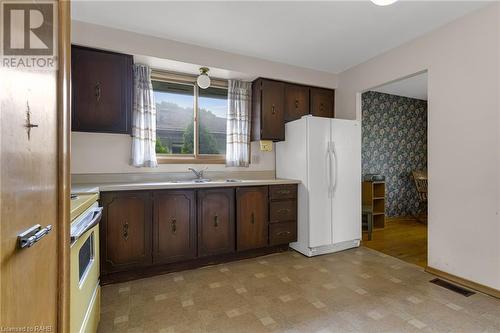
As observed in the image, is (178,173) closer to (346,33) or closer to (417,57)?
(346,33)

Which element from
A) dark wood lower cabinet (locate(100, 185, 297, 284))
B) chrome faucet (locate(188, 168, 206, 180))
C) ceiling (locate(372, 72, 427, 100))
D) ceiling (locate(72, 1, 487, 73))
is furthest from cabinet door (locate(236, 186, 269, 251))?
ceiling (locate(372, 72, 427, 100))

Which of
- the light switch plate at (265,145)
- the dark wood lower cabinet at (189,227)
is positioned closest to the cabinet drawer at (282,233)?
the dark wood lower cabinet at (189,227)

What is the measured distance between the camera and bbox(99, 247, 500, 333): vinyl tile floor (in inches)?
66.2

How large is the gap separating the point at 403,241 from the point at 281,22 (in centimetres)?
340

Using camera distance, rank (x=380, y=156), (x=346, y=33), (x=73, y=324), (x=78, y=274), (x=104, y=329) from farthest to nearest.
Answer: (x=380, y=156) < (x=346, y=33) < (x=104, y=329) < (x=78, y=274) < (x=73, y=324)

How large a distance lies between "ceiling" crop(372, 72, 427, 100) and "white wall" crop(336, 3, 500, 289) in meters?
1.50

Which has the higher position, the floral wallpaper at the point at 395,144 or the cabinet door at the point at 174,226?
the floral wallpaper at the point at 395,144

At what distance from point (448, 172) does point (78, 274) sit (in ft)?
10.1

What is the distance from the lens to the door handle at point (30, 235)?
604 mm

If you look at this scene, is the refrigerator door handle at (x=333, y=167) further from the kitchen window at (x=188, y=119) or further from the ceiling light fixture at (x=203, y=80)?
the ceiling light fixture at (x=203, y=80)

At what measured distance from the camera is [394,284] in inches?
88.6

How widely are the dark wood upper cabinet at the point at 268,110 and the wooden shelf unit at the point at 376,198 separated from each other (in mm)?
1963

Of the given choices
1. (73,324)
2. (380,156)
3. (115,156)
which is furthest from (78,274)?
(380,156)

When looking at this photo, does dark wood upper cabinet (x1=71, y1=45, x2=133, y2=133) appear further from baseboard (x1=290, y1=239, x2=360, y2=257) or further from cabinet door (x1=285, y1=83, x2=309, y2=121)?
baseboard (x1=290, y1=239, x2=360, y2=257)
